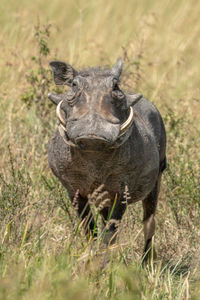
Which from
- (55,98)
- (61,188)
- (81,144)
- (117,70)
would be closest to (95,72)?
(117,70)

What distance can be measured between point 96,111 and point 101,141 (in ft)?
0.71

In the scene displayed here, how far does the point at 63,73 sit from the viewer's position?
4.57 metres

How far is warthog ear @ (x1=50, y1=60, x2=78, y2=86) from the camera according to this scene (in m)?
4.50

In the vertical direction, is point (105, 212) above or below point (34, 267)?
below

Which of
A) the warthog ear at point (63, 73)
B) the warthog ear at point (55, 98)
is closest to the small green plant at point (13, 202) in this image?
the warthog ear at point (55, 98)

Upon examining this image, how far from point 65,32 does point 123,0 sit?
6.92 ft

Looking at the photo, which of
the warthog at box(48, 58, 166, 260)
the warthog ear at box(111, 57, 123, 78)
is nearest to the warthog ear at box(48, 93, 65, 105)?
the warthog at box(48, 58, 166, 260)

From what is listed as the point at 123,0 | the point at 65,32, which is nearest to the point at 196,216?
the point at 65,32

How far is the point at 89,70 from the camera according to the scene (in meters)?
4.36

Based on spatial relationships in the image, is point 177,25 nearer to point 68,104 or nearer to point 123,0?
point 123,0

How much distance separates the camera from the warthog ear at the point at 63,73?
450cm

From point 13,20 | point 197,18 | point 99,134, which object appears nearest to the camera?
point 99,134

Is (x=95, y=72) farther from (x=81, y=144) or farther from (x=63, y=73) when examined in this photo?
(x=81, y=144)

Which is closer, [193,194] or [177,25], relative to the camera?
[193,194]
